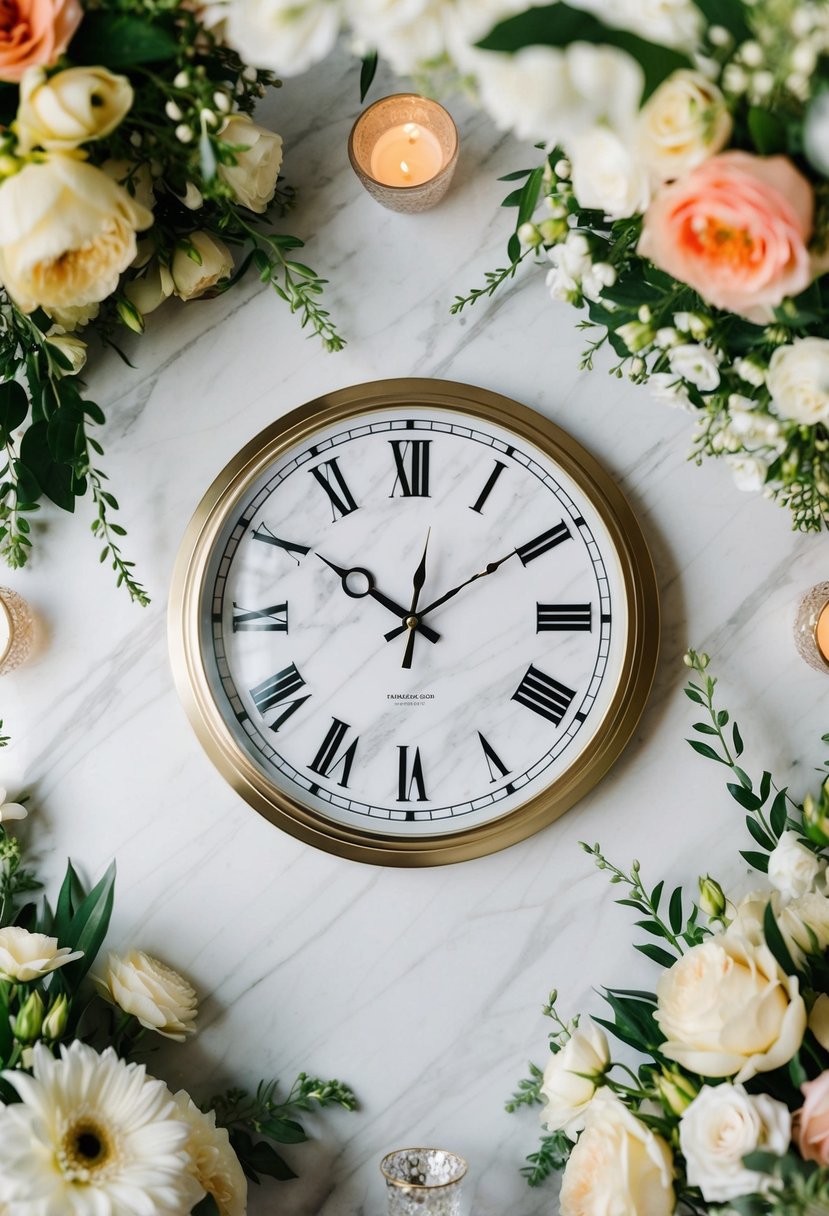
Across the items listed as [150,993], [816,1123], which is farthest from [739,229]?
[150,993]

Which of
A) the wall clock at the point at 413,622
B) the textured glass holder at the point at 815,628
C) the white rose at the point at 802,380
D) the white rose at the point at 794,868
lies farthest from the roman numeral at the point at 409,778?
the white rose at the point at 802,380

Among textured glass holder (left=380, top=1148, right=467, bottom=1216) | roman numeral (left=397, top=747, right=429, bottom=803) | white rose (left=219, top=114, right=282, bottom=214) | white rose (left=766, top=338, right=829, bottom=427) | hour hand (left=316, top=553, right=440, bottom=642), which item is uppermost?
white rose (left=766, top=338, right=829, bottom=427)

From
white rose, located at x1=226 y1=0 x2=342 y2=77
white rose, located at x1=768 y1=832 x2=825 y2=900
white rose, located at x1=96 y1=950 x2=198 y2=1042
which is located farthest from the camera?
white rose, located at x1=96 y1=950 x2=198 y2=1042

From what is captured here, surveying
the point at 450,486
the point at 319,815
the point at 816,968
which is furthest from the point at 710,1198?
the point at 450,486

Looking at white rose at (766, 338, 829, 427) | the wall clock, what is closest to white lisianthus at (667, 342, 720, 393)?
white rose at (766, 338, 829, 427)

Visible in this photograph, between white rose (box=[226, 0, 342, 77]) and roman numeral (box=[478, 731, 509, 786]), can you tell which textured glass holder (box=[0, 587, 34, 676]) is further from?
white rose (box=[226, 0, 342, 77])

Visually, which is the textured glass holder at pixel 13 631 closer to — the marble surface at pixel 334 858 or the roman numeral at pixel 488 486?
the marble surface at pixel 334 858

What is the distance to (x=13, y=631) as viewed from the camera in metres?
1.41

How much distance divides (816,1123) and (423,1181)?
56cm

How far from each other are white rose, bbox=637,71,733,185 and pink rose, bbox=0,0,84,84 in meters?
0.62

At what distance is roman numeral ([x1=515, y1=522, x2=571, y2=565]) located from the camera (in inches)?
55.4

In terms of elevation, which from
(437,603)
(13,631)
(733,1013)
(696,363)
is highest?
(696,363)

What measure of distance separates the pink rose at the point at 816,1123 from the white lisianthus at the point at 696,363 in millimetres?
805

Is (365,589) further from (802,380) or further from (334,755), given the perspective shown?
(802,380)
